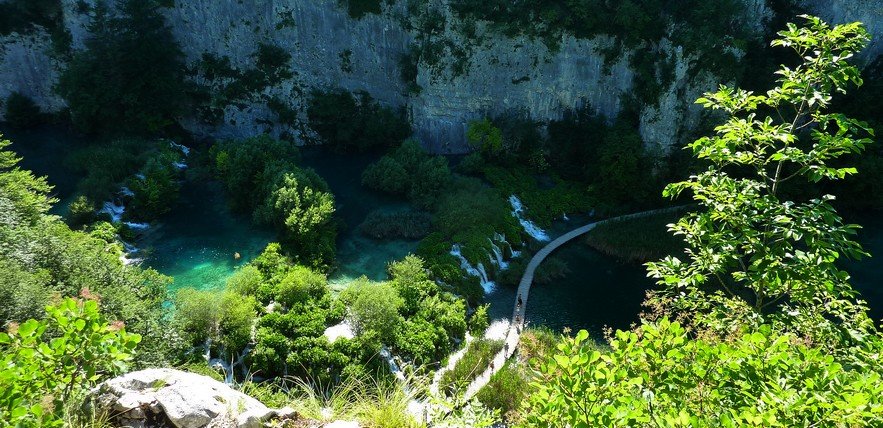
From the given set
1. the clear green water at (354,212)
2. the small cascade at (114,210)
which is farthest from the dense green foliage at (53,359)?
the small cascade at (114,210)

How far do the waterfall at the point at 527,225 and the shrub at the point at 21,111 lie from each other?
3498 centimetres

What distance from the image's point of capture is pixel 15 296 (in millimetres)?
12430

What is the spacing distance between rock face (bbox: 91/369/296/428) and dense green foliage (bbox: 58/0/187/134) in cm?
3162

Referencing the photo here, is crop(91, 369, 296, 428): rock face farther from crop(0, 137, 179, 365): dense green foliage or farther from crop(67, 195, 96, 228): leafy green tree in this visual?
crop(67, 195, 96, 228): leafy green tree

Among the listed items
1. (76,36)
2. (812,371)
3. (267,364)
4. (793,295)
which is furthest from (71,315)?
(76,36)

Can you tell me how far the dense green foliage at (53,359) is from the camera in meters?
4.18

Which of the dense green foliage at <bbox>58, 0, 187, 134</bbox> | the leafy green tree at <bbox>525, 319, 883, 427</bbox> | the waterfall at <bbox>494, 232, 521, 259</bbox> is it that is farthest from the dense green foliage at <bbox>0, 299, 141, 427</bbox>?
the dense green foliage at <bbox>58, 0, 187, 134</bbox>

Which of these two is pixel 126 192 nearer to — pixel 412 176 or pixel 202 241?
pixel 202 241

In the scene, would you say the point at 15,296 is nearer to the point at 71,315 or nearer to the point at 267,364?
the point at 267,364

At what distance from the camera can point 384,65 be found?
35.7 metres

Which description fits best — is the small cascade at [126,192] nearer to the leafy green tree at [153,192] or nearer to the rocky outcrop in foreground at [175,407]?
the leafy green tree at [153,192]

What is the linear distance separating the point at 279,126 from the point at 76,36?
1518 cm

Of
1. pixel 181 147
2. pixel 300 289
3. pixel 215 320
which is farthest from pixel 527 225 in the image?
pixel 181 147

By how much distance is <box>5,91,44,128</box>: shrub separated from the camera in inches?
1394
